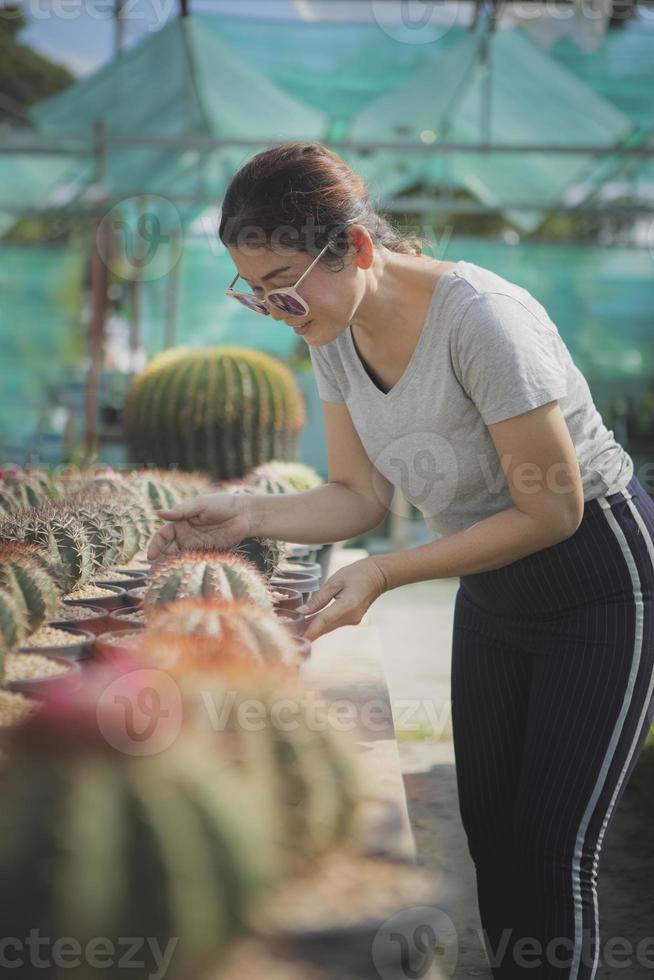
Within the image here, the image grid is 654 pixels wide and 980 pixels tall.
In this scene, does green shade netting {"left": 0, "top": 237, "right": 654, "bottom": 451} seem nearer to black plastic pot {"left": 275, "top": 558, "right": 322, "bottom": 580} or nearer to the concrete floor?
the concrete floor

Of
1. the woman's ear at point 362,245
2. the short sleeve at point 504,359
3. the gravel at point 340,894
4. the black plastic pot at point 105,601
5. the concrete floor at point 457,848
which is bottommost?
the concrete floor at point 457,848

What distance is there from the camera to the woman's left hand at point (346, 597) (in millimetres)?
1260

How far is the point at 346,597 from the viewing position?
4.20 ft

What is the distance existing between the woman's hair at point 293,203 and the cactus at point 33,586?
50 cm

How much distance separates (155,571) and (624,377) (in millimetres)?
7187

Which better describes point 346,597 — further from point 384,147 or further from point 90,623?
point 384,147

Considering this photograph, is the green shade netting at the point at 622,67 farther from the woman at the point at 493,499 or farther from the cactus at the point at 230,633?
the cactus at the point at 230,633

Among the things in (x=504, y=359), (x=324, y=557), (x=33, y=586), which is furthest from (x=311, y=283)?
(x=324, y=557)

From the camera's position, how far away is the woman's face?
4.38 ft

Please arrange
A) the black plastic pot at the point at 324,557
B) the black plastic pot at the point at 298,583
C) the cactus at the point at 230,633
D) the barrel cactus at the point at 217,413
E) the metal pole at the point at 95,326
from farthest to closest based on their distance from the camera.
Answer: the metal pole at the point at 95,326, the barrel cactus at the point at 217,413, the black plastic pot at the point at 324,557, the black plastic pot at the point at 298,583, the cactus at the point at 230,633

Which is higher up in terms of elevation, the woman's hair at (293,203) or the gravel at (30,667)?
the woman's hair at (293,203)

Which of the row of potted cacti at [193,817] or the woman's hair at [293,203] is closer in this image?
the row of potted cacti at [193,817]

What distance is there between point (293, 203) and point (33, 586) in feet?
1.94

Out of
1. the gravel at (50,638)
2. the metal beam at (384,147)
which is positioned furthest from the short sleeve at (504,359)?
the metal beam at (384,147)
